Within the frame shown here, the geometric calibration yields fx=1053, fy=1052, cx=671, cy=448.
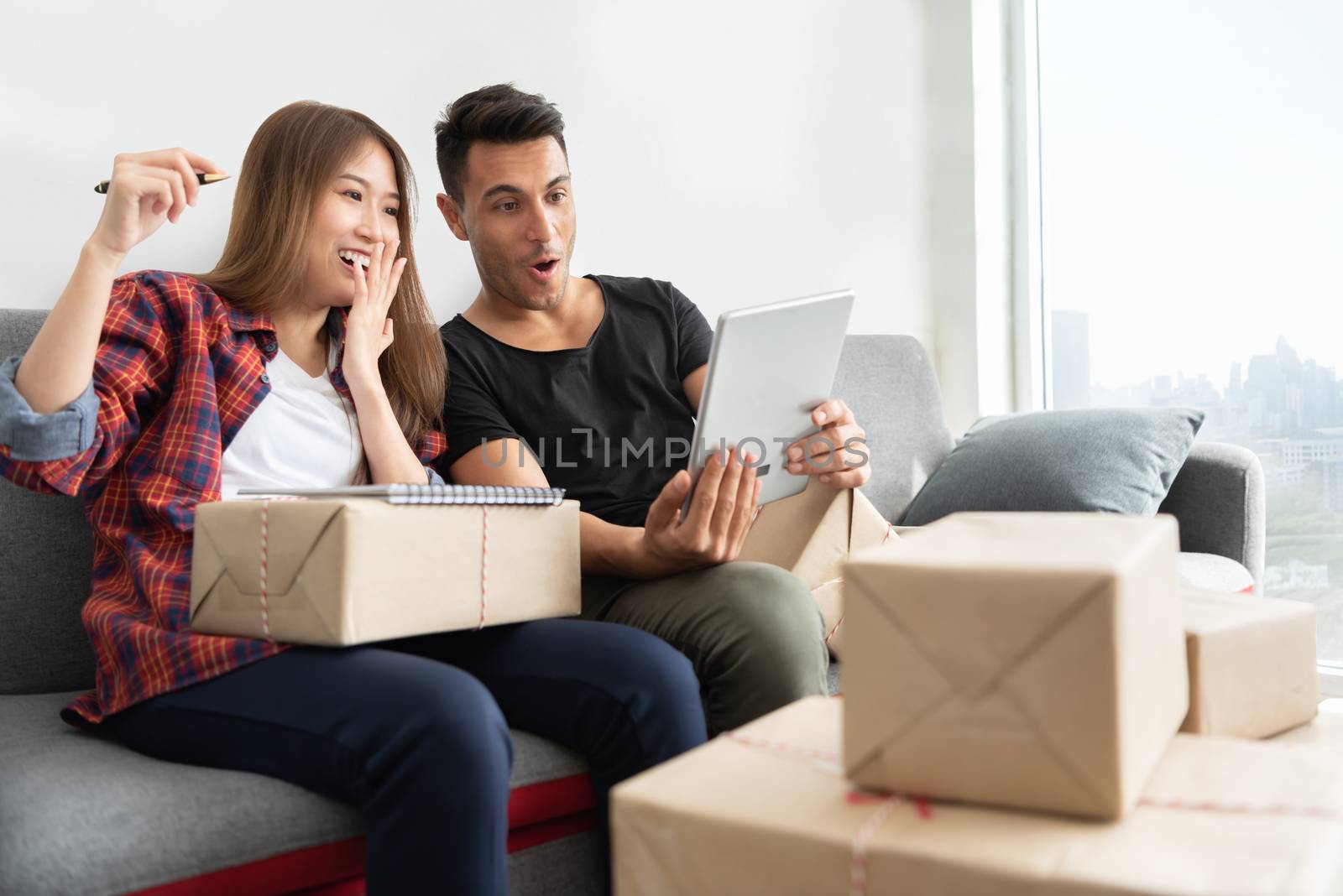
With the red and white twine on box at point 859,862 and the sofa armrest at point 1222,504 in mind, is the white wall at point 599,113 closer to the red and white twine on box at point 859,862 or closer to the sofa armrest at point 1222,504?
the sofa armrest at point 1222,504

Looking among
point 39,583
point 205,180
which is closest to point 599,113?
point 205,180

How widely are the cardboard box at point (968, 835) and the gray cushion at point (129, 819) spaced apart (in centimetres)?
42

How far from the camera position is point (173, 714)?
1.02 metres

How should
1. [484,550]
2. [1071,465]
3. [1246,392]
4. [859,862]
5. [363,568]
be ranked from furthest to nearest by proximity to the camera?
[1246,392], [1071,465], [484,550], [363,568], [859,862]

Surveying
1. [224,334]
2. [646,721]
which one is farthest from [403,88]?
[646,721]

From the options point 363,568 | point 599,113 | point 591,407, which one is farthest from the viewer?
point 599,113

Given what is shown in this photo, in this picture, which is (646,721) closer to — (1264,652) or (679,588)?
(679,588)

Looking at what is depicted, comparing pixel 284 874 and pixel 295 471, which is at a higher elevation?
pixel 295 471

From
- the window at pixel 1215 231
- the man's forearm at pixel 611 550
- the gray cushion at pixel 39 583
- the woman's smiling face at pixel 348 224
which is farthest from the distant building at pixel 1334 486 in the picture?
the gray cushion at pixel 39 583

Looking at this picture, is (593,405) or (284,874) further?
(593,405)

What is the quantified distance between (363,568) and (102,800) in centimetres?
28

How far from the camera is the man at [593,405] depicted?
1258 mm

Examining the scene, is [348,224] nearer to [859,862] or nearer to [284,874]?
[284,874]

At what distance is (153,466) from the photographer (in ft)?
3.88
